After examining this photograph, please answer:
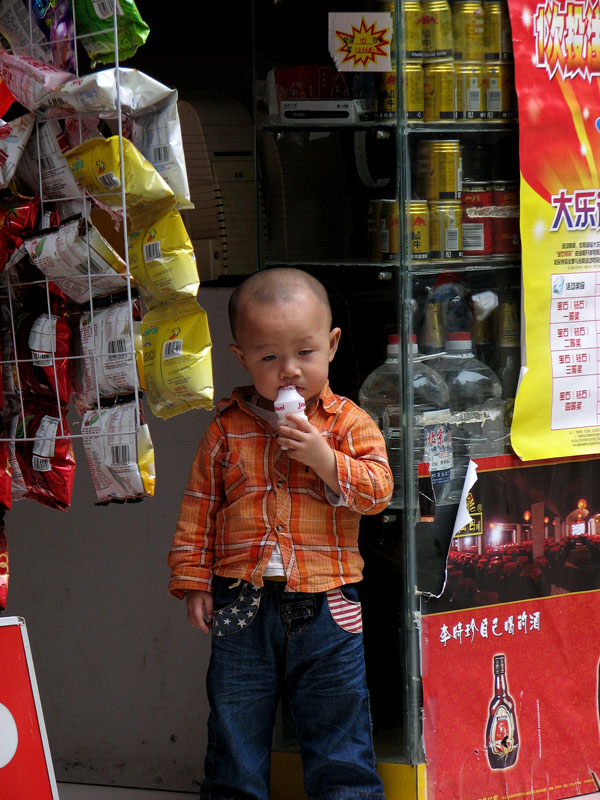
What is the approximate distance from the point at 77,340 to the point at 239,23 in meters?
1.56

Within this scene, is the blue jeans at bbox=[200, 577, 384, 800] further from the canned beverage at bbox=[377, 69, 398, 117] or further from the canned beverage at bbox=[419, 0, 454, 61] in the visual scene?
the canned beverage at bbox=[419, 0, 454, 61]

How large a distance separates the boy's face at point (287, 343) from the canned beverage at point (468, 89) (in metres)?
0.69

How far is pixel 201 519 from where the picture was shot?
232 centimetres

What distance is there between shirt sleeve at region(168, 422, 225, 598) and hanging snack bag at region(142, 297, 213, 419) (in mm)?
324

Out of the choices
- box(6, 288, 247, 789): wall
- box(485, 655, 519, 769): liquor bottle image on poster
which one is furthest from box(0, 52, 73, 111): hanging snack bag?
box(485, 655, 519, 769): liquor bottle image on poster

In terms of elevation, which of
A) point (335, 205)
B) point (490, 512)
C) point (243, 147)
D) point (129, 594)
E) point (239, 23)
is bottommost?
point (129, 594)

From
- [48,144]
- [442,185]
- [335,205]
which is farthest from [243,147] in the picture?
[48,144]

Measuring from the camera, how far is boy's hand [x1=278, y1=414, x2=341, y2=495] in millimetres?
2131

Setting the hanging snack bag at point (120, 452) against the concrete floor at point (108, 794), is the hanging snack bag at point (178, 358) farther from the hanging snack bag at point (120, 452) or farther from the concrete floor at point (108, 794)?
the concrete floor at point (108, 794)

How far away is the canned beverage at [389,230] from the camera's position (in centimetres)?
251

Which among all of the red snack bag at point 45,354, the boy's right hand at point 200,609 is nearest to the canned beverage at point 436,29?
the red snack bag at point 45,354

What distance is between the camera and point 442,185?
99.2 inches

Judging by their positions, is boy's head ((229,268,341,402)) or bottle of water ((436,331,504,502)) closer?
boy's head ((229,268,341,402))

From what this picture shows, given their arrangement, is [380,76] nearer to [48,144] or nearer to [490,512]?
[48,144]
